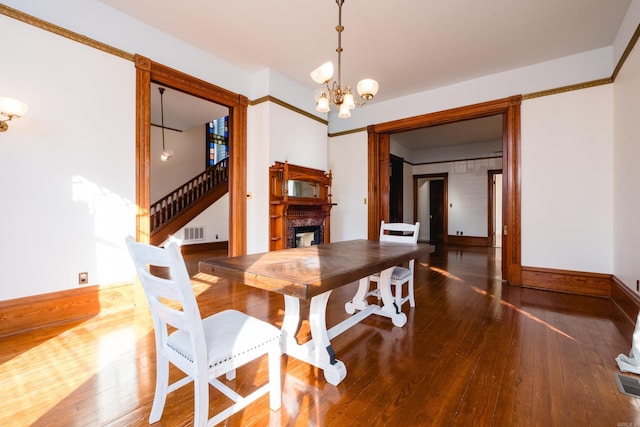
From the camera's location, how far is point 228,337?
129 cm

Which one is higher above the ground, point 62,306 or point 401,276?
point 401,276

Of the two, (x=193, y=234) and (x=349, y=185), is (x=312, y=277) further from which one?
(x=193, y=234)

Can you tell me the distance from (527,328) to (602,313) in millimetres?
1101

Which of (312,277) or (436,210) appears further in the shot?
(436,210)

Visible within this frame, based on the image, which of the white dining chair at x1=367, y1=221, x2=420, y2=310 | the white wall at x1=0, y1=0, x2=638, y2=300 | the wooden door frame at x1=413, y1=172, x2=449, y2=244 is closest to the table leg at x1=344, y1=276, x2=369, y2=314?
the white dining chair at x1=367, y1=221, x2=420, y2=310

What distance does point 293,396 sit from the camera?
1.55 meters

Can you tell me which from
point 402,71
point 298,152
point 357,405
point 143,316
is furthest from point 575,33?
point 143,316

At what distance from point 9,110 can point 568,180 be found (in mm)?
5776

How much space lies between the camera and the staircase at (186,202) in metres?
6.64

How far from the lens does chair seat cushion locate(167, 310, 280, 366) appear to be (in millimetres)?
1207

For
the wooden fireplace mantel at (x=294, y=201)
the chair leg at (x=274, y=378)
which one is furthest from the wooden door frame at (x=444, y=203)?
the chair leg at (x=274, y=378)

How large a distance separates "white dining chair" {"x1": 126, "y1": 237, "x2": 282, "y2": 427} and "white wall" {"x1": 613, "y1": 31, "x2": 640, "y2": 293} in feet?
11.2

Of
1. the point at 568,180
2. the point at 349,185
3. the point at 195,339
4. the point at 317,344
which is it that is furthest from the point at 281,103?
the point at 568,180

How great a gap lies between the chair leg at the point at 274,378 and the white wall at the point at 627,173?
10.9 ft
